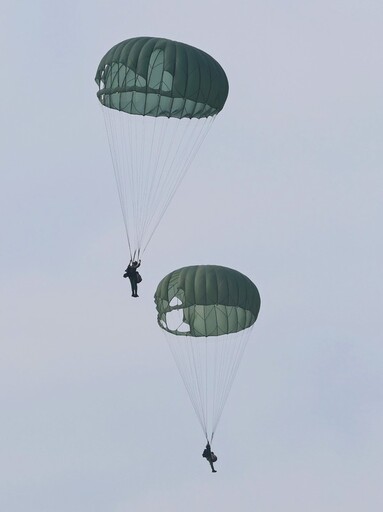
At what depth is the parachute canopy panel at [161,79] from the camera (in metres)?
136

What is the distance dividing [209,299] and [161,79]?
7728 millimetres

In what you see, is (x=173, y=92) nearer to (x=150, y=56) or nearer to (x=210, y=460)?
(x=150, y=56)

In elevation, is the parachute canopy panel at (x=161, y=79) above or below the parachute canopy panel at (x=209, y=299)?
above

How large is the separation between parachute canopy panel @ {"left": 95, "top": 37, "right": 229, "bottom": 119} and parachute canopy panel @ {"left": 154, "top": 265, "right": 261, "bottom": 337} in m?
5.54

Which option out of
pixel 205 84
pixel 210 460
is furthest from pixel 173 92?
pixel 210 460

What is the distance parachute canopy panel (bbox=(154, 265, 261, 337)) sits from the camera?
138 metres

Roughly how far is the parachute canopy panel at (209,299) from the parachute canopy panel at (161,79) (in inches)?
218

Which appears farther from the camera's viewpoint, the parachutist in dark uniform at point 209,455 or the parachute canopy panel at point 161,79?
the parachutist in dark uniform at point 209,455

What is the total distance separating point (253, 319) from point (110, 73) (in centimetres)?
991

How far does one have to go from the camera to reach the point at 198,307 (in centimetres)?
13925

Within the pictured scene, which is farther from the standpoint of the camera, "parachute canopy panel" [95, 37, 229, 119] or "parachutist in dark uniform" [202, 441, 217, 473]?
"parachutist in dark uniform" [202, 441, 217, 473]

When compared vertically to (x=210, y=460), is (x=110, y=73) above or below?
above

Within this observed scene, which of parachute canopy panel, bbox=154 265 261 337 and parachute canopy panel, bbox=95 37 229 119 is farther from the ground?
parachute canopy panel, bbox=95 37 229 119

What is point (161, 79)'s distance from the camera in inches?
5369
